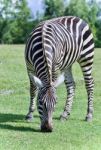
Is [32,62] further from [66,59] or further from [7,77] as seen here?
[7,77]

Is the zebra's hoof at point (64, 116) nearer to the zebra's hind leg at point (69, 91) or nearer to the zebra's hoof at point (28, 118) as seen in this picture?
the zebra's hind leg at point (69, 91)

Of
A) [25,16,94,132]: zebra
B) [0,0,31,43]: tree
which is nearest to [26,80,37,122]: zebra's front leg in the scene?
[25,16,94,132]: zebra

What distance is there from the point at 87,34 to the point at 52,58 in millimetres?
2217

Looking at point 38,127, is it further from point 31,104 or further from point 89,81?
point 89,81

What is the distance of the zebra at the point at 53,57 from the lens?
33.0 ft

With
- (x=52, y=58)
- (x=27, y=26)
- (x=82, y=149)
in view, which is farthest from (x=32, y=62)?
(x=27, y=26)

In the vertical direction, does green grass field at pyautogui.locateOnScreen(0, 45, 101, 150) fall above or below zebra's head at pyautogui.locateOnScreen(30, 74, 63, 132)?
below

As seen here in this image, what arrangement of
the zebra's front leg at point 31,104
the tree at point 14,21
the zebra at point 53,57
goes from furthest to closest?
the tree at point 14,21 < the zebra's front leg at point 31,104 < the zebra at point 53,57

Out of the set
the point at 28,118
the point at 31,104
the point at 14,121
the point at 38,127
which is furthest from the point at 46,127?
the point at 31,104

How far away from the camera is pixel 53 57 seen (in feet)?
35.5

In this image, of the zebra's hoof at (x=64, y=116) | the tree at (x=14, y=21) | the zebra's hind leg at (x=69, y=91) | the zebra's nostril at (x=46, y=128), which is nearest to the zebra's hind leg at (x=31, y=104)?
the zebra's hoof at (x=64, y=116)

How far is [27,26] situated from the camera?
84.7m

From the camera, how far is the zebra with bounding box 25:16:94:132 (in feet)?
33.0

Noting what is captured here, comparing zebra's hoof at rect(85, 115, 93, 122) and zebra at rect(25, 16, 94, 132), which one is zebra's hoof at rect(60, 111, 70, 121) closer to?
zebra at rect(25, 16, 94, 132)
